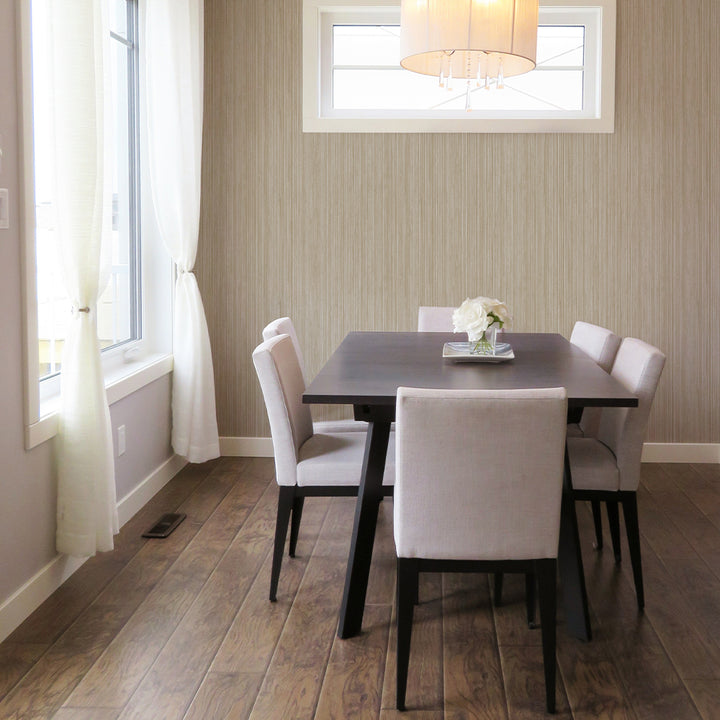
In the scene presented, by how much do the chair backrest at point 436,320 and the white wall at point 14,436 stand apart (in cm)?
200

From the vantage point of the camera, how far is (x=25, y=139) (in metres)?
2.76

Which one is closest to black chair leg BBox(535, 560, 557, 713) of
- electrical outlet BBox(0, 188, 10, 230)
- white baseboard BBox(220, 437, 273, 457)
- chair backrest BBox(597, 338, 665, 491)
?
chair backrest BBox(597, 338, 665, 491)

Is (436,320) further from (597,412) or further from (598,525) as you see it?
(598,525)

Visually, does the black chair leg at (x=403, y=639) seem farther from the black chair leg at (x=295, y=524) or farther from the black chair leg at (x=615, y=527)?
the black chair leg at (x=615, y=527)

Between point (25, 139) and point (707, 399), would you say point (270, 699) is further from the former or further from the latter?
point (707, 399)

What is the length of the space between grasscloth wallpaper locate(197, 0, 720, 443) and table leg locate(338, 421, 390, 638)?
86.1 inches

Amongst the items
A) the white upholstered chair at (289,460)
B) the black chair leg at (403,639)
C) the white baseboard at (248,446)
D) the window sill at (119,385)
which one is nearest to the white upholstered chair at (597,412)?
the white upholstered chair at (289,460)

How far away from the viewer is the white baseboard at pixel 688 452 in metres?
4.84

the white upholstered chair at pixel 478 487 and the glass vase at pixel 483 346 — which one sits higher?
the glass vase at pixel 483 346

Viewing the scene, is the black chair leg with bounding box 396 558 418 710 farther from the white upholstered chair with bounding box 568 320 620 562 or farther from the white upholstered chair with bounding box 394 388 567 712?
the white upholstered chair with bounding box 568 320 620 562

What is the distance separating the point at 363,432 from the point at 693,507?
5.48 ft

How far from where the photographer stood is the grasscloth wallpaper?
185 inches

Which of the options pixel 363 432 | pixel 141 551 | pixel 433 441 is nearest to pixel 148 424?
pixel 141 551

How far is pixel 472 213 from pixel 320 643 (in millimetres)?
2791
